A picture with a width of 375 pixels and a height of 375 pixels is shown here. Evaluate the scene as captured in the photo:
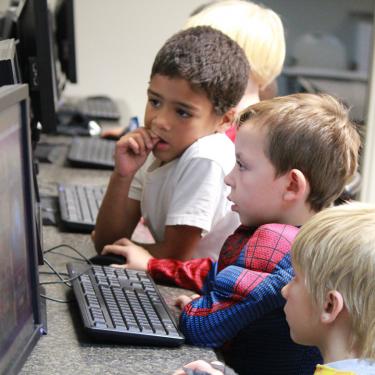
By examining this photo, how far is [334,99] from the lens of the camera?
1576 millimetres

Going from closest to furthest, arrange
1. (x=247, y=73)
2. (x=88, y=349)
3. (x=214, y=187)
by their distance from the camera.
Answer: (x=88, y=349) → (x=214, y=187) → (x=247, y=73)

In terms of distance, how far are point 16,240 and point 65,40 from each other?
2192 mm

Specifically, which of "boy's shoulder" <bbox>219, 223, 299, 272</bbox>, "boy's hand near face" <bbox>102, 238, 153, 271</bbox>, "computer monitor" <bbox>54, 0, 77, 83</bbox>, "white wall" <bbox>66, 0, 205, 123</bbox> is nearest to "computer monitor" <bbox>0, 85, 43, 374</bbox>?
"boy's shoulder" <bbox>219, 223, 299, 272</bbox>

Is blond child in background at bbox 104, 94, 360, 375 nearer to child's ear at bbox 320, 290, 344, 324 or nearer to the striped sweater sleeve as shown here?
the striped sweater sleeve

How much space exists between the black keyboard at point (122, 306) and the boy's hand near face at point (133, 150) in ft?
1.02

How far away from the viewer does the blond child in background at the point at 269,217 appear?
1.35 metres

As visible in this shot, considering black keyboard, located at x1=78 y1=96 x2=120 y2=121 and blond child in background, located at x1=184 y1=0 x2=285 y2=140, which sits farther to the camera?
black keyboard, located at x1=78 y1=96 x2=120 y2=121

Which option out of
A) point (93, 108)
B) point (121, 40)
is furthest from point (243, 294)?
point (121, 40)

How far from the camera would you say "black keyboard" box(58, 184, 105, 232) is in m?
1.98

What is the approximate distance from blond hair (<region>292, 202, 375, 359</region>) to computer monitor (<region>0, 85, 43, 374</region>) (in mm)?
382

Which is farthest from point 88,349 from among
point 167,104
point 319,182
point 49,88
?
point 49,88

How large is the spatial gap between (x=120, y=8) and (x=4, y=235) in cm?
327

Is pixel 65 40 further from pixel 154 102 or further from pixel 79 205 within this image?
pixel 154 102

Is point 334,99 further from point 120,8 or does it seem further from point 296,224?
point 120,8
